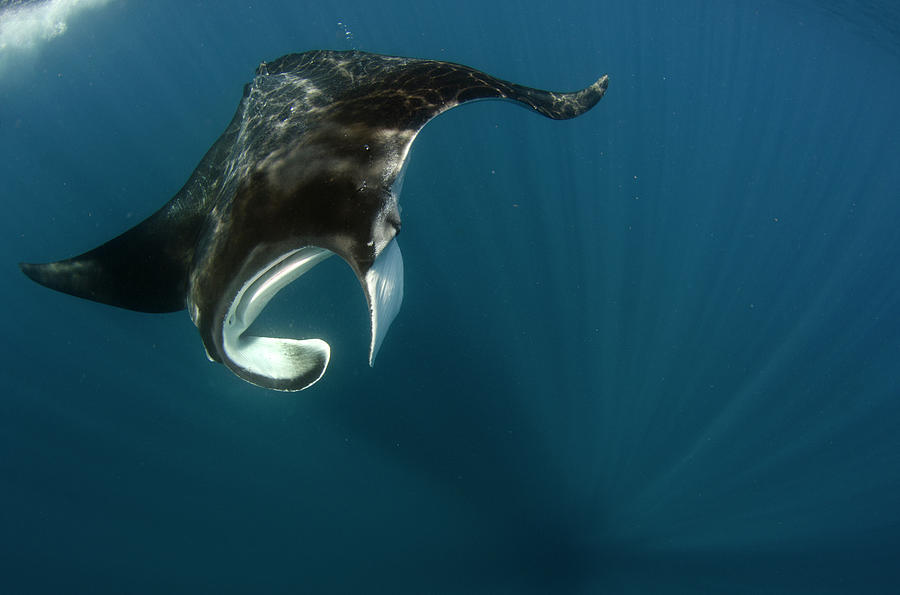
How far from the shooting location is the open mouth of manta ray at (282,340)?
6.58 feet

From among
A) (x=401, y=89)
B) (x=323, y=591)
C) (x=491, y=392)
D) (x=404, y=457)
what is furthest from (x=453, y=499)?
(x=401, y=89)

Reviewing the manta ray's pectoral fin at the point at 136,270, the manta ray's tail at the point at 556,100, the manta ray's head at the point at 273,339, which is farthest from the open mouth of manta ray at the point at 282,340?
the manta ray's tail at the point at 556,100

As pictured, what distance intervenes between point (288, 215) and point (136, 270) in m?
1.74

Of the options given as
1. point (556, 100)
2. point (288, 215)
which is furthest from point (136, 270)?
point (556, 100)

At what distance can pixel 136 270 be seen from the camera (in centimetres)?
303

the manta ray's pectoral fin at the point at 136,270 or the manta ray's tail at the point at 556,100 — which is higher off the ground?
the manta ray's tail at the point at 556,100

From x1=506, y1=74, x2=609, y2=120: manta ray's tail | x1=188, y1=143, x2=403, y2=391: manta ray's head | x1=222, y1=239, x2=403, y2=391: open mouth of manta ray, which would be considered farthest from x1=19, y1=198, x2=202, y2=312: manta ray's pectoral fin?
x1=506, y1=74, x2=609, y2=120: manta ray's tail

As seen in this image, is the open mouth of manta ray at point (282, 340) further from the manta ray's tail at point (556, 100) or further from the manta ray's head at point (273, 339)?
the manta ray's tail at point (556, 100)

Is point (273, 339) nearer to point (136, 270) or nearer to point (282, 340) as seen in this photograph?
point (282, 340)

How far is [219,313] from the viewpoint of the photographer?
6.68ft

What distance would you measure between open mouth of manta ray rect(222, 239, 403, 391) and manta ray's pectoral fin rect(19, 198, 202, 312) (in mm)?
969

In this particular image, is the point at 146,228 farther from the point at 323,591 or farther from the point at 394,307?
the point at 323,591

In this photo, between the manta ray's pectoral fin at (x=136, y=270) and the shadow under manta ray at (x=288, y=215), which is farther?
the manta ray's pectoral fin at (x=136, y=270)

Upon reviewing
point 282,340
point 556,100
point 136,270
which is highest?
point 556,100
